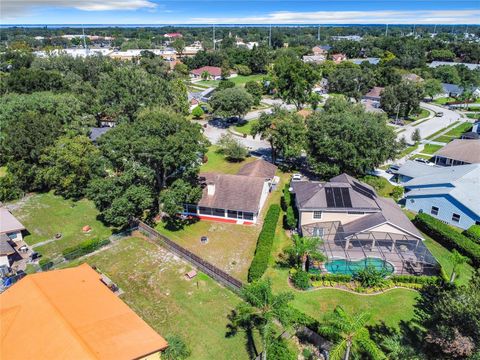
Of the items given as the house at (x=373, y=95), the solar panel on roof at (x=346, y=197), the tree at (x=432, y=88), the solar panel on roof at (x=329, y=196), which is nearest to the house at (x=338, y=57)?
the house at (x=373, y=95)

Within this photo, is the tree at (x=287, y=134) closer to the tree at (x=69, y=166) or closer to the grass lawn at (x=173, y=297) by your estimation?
the grass lawn at (x=173, y=297)

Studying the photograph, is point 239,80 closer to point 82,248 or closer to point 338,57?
point 338,57

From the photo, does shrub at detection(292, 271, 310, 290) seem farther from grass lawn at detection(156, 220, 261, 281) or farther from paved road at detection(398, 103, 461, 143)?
paved road at detection(398, 103, 461, 143)

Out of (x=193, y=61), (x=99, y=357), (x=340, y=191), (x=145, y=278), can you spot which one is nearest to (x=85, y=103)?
(x=145, y=278)

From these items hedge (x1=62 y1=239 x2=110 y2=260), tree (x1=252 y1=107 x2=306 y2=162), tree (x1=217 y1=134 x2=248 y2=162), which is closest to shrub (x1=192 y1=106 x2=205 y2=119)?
tree (x1=217 y1=134 x2=248 y2=162)

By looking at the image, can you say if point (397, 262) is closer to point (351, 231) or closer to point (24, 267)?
point (351, 231)

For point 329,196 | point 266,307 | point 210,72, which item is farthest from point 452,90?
point 266,307
